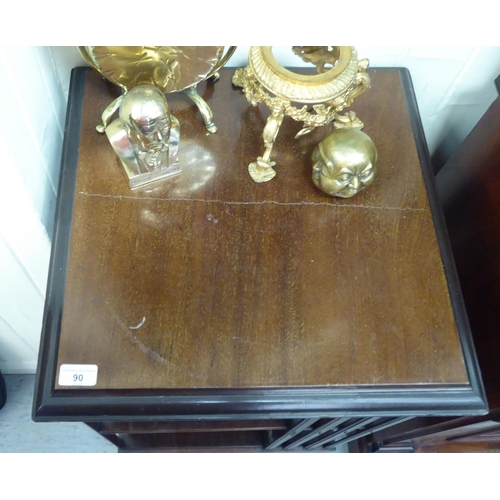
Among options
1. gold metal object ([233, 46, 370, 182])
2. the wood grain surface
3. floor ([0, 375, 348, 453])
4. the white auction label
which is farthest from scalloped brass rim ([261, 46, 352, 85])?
floor ([0, 375, 348, 453])

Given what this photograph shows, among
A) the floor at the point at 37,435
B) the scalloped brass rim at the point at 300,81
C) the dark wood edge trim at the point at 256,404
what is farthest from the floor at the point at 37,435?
the scalloped brass rim at the point at 300,81

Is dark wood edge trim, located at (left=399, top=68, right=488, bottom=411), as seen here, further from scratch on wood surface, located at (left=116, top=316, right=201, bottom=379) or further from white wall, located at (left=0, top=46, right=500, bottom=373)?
scratch on wood surface, located at (left=116, top=316, right=201, bottom=379)

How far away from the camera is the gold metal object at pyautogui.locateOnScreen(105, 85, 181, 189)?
1.54ft

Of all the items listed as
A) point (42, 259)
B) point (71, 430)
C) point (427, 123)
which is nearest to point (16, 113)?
point (42, 259)

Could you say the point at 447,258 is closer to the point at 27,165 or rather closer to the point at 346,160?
the point at 346,160

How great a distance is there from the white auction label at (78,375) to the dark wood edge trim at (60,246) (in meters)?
0.01

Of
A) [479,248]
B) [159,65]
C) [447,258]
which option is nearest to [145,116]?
[159,65]

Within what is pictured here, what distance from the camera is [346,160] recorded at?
0.52m

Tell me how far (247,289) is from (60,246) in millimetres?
227

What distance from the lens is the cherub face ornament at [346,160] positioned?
1.70 ft

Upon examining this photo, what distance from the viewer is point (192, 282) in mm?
515

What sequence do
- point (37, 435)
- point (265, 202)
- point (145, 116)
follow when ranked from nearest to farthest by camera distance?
point (145, 116) < point (265, 202) < point (37, 435)

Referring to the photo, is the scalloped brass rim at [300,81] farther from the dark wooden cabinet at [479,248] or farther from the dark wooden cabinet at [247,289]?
the dark wooden cabinet at [479,248]
